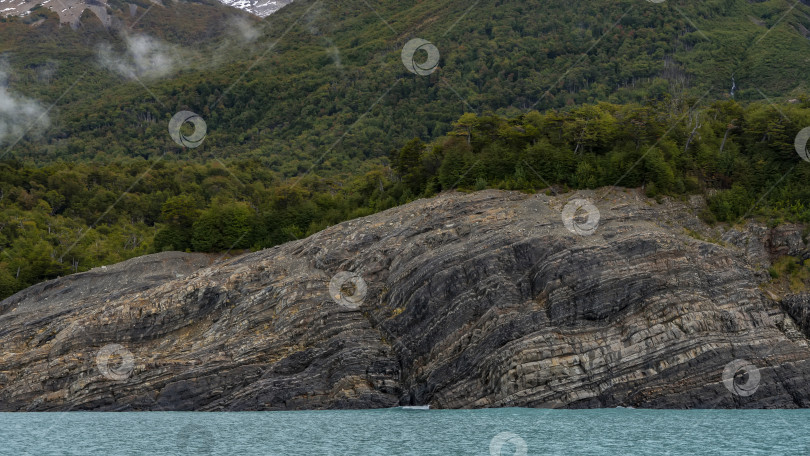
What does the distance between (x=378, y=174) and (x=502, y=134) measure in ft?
68.4

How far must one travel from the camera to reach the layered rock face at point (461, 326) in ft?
168

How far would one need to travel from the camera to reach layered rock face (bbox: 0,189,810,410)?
168 feet

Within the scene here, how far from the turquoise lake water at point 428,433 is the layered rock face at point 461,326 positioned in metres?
3.49

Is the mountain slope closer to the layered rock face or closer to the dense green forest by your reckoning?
the dense green forest

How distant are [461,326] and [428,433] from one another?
56.4ft

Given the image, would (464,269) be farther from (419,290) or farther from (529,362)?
(529,362)

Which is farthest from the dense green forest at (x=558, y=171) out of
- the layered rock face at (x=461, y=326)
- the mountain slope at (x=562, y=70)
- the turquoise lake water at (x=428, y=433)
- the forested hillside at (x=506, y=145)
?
the mountain slope at (x=562, y=70)

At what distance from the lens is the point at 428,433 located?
40312 mm

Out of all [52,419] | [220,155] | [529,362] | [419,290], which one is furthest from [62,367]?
[220,155]

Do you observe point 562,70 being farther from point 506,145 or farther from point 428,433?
point 428,433

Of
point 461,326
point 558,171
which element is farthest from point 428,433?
point 558,171

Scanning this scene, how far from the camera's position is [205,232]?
8788cm

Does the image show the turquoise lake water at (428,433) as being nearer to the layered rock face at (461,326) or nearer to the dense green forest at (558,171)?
the layered rock face at (461,326)

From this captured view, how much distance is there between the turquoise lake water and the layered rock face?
11.5 ft
